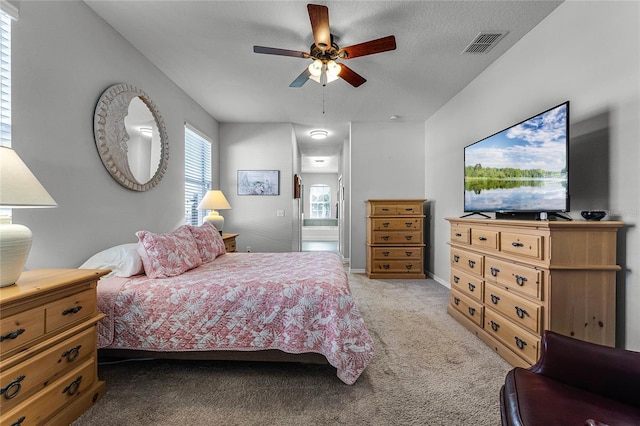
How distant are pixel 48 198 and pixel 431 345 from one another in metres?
2.66

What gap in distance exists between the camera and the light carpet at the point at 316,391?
146 cm

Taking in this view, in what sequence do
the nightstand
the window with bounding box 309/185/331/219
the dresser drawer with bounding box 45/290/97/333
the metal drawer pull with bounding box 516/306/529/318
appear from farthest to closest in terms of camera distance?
the window with bounding box 309/185/331/219 < the nightstand < the metal drawer pull with bounding box 516/306/529/318 < the dresser drawer with bounding box 45/290/97/333

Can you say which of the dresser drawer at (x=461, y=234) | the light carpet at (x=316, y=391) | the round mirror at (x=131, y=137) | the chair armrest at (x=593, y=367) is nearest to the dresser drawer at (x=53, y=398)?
the light carpet at (x=316, y=391)

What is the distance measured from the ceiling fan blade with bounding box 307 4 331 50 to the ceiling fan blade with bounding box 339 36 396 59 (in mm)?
165

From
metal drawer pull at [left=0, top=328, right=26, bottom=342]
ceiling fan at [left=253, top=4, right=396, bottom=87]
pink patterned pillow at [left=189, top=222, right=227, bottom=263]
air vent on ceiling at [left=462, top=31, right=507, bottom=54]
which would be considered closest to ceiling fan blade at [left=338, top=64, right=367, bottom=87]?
ceiling fan at [left=253, top=4, right=396, bottom=87]

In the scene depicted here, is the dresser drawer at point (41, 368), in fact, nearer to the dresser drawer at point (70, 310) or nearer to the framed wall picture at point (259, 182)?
the dresser drawer at point (70, 310)

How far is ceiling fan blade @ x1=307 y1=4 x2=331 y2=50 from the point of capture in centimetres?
180

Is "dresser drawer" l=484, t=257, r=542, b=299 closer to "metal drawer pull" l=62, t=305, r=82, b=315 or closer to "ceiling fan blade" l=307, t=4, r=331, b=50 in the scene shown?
"ceiling fan blade" l=307, t=4, r=331, b=50

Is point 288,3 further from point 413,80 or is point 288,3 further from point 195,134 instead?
point 195,134

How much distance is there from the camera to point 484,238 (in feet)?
7.58

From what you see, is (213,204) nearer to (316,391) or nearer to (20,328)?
(20,328)

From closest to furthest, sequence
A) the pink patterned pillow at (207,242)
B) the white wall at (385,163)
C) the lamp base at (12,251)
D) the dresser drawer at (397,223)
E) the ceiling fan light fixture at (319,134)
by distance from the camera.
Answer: the lamp base at (12,251)
the pink patterned pillow at (207,242)
the dresser drawer at (397,223)
the white wall at (385,163)
the ceiling fan light fixture at (319,134)

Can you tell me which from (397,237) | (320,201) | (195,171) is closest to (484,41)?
(397,237)

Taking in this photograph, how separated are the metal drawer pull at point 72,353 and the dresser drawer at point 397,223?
145 inches
